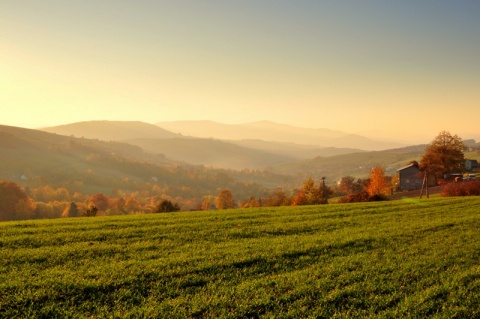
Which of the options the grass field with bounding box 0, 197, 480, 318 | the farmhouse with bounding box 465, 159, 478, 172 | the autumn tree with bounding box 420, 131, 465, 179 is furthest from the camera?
the farmhouse with bounding box 465, 159, 478, 172

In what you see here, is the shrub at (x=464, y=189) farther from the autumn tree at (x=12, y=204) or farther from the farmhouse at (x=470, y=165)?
the autumn tree at (x=12, y=204)

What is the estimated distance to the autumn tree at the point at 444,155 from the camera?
86.8 metres

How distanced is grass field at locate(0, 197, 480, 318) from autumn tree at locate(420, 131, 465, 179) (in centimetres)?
7860

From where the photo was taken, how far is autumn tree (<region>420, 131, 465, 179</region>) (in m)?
86.8

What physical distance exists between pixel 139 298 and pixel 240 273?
3.65m

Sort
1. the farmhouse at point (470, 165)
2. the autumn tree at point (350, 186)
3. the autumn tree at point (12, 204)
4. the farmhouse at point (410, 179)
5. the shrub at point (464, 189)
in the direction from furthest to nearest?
the autumn tree at point (350, 186), the farmhouse at point (470, 165), the autumn tree at point (12, 204), the farmhouse at point (410, 179), the shrub at point (464, 189)

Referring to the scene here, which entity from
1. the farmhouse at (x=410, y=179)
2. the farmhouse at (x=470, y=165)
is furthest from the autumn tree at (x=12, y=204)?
the farmhouse at (x=470, y=165)

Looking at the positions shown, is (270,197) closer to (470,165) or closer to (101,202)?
(470,165)

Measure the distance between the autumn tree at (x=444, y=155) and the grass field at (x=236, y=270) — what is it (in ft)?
258

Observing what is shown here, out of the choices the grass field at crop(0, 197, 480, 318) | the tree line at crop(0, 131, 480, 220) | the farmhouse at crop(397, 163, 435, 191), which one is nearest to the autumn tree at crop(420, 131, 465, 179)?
the tree line at crop(0, 131, 480, 220)

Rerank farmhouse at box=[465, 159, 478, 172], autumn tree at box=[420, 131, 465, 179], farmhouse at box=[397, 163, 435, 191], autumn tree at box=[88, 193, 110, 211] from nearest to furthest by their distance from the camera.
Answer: autumn tree at box=[420, 131, 465, 179], farmhouse at box=[397, 163, 435, 191], farmhouse at box=[465, 159, 478, 172], autumn tree at box=[88, 193, 110, 211]

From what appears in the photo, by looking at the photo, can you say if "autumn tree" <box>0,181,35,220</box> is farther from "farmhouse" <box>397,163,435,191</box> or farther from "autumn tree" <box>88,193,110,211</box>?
"farmhouse" <box>397,163,435,191</box>

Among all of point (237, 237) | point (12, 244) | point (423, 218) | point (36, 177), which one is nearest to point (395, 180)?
point (423, 218)

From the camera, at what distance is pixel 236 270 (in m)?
11.9
